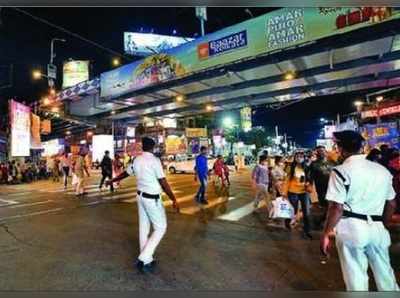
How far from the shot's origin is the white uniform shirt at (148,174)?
16.7ft

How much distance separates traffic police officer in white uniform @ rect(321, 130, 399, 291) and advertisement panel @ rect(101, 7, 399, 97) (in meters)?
6.49

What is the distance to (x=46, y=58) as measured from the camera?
25469 mm

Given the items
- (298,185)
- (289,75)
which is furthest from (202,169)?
(298,185)

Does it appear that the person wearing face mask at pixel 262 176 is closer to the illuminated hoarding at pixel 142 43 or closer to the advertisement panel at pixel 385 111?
the advertisement panel at pixel 385 111

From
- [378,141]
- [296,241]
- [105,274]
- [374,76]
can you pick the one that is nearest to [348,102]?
[378,141]

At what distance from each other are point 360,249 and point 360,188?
0.55 m

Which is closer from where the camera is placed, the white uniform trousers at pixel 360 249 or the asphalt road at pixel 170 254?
the white uniform trousers at pixel 360 249

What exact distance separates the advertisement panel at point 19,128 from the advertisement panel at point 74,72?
23.4ft

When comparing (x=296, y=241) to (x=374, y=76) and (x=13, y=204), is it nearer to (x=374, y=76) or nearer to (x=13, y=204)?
(x=374, y=76)

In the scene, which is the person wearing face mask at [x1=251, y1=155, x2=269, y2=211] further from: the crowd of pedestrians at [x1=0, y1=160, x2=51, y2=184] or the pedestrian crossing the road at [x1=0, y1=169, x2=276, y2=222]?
the crowd of pedestrians at [x1=0, y1=160, x2=51, y2=184]

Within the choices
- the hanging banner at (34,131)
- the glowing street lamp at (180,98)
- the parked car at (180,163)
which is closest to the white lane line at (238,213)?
the glowing street lamp at (180,98)

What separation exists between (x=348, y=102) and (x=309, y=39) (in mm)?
26548

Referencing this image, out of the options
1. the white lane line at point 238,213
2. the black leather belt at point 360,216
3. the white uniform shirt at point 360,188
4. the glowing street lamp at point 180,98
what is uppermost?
the glowing street lamp at point 180,98

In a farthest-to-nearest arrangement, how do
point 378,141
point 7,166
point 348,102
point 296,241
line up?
point 348,102 < point 7,166 < point 378,141 < point 296,241
